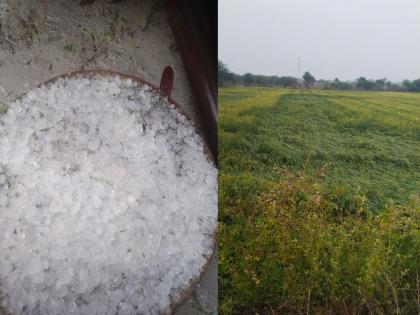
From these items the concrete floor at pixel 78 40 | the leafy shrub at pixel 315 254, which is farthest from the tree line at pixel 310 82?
the leafy shrub at pixel 315 254

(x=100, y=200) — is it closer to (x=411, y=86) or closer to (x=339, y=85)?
(x=339, y=85)

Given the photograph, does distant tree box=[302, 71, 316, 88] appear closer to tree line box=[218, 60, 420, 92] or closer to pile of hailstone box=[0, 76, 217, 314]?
tree line box=[218, 60, 420, 92]

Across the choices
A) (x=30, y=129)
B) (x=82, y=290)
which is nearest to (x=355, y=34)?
(x=30, y=129)

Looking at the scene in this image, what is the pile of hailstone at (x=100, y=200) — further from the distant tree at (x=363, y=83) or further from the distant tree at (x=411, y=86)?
the distant tree at (x=411, y=86)

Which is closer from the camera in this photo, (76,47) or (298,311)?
(298,311)

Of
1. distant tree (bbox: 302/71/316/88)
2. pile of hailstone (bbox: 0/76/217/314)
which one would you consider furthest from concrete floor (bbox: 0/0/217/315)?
distant tree (bbox: 302/71/316/88)

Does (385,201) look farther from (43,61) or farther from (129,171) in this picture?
(43,61)
